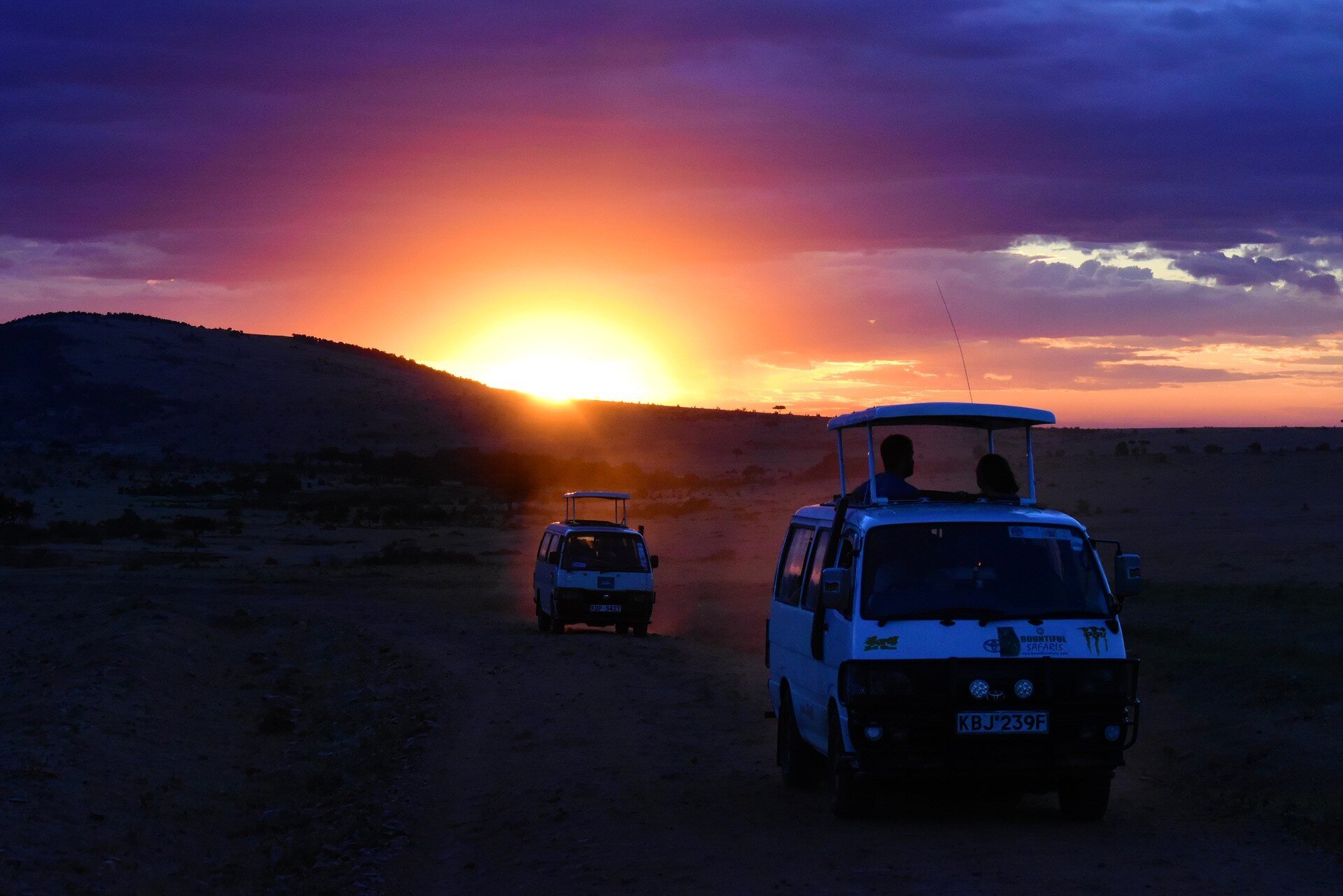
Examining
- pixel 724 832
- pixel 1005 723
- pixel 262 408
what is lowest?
pixel 724 832

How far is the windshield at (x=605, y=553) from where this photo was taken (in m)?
24.7

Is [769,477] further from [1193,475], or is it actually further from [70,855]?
[70,855]

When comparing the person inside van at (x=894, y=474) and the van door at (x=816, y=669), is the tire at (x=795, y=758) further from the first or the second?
the person inside van at (x=894, y=474)

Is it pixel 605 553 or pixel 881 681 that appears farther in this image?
pixel 605 553

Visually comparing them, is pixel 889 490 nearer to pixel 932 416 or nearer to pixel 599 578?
pixel 932 416

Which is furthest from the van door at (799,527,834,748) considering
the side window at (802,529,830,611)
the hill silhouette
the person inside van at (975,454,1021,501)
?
the hill silhouette

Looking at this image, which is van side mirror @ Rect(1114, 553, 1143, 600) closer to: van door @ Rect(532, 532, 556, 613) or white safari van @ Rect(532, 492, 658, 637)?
white safari van @ Rect(532, 492, 658, 637)

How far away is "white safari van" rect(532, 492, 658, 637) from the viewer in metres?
24.6

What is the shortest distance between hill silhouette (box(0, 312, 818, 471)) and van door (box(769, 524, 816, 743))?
91520 millimetres

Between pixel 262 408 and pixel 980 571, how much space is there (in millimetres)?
116910

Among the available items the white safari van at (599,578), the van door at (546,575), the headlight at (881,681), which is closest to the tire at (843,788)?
the headlight at (881,681)

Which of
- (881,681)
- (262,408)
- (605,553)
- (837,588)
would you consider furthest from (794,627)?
(262,408)

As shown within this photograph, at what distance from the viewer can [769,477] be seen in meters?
83.8

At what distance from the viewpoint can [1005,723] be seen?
884 centimetres
